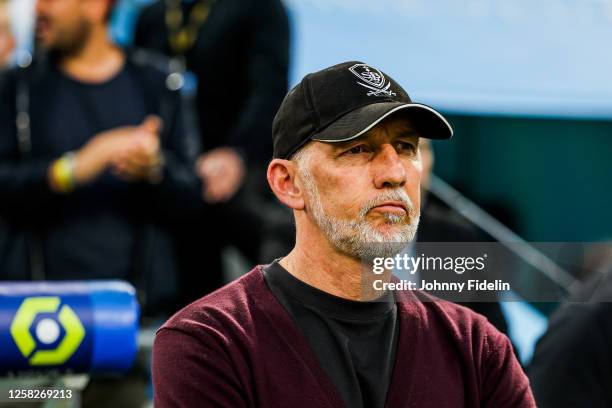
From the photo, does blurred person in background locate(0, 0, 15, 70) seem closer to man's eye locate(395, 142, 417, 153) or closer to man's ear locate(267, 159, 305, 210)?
man's ear locate(267, 159, 305, 210)

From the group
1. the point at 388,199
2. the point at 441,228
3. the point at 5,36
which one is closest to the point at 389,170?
the point at 388,199

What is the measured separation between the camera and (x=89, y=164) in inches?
136

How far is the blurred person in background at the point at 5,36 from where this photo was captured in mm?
4164

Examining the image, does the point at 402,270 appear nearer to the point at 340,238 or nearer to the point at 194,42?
the point at 340,238

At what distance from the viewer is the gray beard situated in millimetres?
2068

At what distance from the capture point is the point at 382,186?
6.85 feet

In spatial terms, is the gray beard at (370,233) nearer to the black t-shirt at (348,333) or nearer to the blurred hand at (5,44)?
the black t-shirt at (348,333)

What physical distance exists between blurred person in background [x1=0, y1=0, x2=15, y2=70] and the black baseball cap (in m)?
2.29

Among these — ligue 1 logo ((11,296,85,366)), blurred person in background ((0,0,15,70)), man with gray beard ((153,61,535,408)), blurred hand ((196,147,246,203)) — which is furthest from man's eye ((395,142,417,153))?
blurred person in background ((0,0,15,70))

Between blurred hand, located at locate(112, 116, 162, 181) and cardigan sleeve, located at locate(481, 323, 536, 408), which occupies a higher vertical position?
blurred hand, located at locate(112, 116, 162, 181)

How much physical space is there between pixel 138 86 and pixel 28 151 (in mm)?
438

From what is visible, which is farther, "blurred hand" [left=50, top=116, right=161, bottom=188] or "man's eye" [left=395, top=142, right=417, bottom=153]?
"blurred hand" [left=50, top=116, right=161, bottom=188]

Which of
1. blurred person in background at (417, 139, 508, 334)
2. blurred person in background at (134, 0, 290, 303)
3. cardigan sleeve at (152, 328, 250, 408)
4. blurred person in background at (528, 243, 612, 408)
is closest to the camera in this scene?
cardigan sleeve at (152, 328, 250, 408)

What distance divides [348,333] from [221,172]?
2050mm
